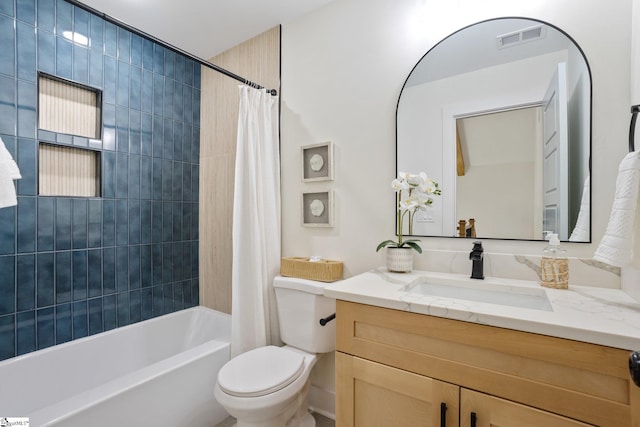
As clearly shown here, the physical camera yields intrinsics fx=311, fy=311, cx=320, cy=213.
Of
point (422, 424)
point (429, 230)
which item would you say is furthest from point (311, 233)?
point (422, 424)

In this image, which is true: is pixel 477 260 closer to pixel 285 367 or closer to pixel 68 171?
pixel 285 367

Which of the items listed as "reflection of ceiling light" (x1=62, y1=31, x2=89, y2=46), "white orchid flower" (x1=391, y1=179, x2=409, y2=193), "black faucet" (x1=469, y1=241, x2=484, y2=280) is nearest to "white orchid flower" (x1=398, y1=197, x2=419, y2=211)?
"white orchid flower" (x1=391, y1=179, x2=409, y2=193)

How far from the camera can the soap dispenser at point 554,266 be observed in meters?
1.18

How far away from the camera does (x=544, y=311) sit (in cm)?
93

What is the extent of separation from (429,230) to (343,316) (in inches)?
26.5

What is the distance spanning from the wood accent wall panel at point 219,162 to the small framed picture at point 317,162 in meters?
0.72

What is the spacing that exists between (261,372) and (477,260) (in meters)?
1.11

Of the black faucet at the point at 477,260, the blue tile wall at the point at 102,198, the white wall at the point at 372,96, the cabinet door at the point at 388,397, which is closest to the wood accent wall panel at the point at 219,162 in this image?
the blue tile wall at the point at 102,198

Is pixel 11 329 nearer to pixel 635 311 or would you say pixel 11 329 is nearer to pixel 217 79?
pixel 217 79

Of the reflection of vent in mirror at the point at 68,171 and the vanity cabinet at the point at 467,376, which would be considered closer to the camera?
the vanity cabinet at the point at 467,376

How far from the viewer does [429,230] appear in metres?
1.57

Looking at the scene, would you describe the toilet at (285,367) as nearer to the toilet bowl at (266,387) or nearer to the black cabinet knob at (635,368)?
the toilet bowl at (266,387)

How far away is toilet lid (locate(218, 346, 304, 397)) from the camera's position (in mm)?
1345

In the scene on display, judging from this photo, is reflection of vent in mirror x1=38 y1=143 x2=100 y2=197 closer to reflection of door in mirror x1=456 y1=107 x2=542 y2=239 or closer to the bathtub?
the bathtub
